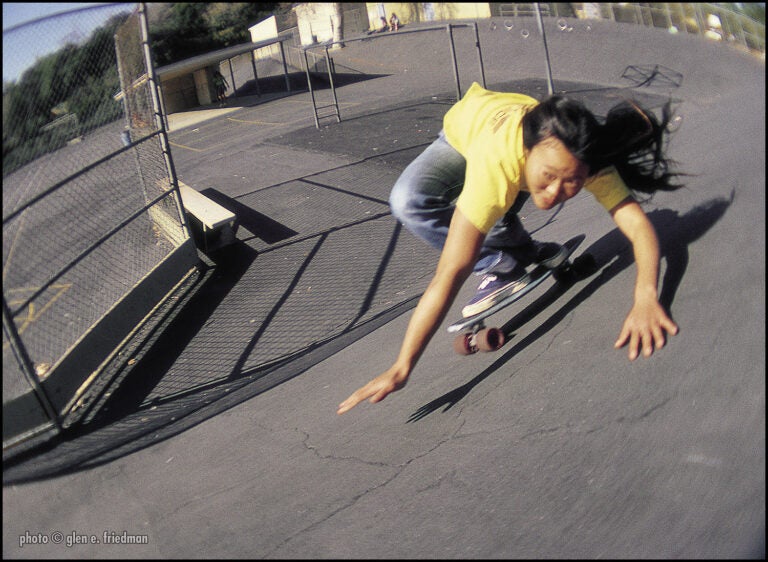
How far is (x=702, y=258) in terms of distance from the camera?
3240 millimetres

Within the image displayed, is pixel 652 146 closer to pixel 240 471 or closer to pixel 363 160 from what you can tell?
pixel 240 471

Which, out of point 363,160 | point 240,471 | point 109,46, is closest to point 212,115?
point 363,160

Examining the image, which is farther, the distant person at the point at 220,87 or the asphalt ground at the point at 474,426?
the distant person at the point at 220,87

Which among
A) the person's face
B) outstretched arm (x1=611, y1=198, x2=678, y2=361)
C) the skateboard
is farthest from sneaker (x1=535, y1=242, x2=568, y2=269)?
the person's face

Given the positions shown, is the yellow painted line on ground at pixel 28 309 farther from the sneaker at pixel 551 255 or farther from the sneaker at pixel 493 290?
the sneaker at pixel 551 255

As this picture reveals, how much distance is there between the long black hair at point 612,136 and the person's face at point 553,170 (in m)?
0.03

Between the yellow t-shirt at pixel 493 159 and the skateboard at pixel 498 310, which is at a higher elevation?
the yellow t-shirt at pixel 493 159

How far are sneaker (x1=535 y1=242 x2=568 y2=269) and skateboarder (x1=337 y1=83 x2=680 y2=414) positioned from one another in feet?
2.74

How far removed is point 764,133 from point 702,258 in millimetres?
712

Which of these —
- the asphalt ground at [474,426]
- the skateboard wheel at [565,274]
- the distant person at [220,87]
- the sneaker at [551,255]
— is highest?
the distant person at [220,87]

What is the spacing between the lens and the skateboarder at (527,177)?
2941 millimetres

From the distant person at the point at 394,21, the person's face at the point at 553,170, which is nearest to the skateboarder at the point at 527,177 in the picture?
the person's face at the point at 553,170

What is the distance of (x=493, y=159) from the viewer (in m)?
2.98

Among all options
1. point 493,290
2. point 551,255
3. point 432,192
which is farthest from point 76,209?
point 551,255
